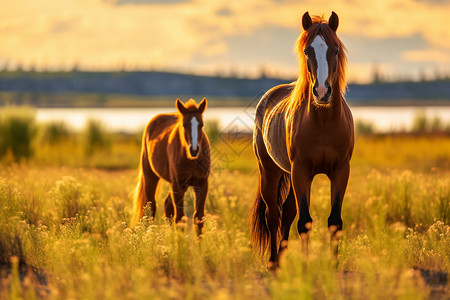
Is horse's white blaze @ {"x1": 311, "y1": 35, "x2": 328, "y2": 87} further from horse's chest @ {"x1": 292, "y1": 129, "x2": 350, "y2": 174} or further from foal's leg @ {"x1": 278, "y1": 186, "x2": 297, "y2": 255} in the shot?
foal's leg @ {"x1": 278, "y1": 186, "x2": 297, "y2": 255}

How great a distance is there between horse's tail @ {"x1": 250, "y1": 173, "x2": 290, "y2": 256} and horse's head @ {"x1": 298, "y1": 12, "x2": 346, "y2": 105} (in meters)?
1.82

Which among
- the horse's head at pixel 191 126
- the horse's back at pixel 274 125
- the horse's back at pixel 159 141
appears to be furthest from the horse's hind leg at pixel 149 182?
the horse's back at pixel 274 125

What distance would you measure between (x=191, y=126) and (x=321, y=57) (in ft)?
9.04

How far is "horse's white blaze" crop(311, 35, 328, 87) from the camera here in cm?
463

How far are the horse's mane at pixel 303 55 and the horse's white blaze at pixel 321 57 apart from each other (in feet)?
0.19

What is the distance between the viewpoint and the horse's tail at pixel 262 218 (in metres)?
6.57

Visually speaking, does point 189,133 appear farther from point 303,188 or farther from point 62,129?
point 62,129

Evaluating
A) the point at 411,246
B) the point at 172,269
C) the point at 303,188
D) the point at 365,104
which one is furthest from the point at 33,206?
the point at 365,104

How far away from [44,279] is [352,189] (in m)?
7.50

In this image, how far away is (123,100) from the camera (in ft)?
373

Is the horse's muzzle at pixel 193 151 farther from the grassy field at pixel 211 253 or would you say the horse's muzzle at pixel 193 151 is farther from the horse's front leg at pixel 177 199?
the grassy field at pixel 211 253

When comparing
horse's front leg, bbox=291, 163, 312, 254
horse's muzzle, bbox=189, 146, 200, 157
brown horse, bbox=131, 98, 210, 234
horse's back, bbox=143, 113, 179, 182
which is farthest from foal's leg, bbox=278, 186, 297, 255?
horse's back, bbox=143, 113, 179, 182

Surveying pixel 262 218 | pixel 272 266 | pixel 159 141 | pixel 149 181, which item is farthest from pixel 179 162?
pixel 272 266

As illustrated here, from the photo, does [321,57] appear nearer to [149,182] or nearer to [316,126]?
[316,126]
